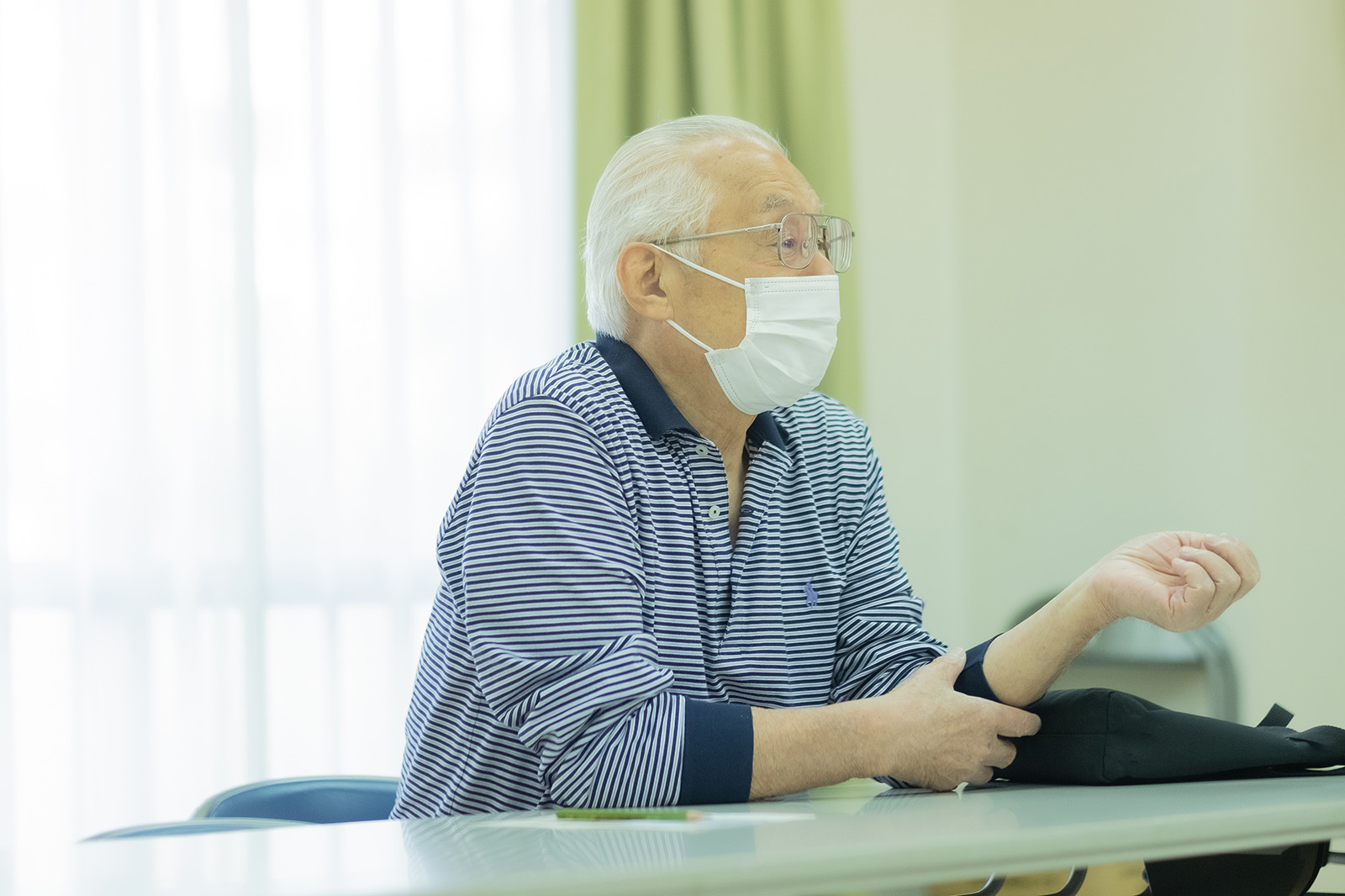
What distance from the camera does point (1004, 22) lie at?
2.68 meters

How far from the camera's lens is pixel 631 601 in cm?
115

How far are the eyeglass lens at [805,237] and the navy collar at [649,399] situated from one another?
20 cm

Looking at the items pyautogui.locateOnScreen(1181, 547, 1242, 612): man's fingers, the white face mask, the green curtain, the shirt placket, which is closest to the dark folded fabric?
pyautogui.locateOnScreen(1181, 547, 1242, 612): man's fingers

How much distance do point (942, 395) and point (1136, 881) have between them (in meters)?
1.32

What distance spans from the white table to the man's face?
65cm

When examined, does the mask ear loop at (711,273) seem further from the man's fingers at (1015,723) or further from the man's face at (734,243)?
the man's fingers at (1015,723)

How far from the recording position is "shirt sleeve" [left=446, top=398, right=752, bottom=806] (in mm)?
1039

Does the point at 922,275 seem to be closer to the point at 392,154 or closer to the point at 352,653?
the point at 392,154

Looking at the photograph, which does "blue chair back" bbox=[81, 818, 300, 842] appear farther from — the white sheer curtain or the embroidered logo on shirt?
the white sheer curtain

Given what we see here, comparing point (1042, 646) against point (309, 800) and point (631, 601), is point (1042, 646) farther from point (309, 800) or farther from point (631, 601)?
point (309, 800)

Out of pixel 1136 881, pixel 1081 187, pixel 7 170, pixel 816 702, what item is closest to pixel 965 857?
pixel 816 702

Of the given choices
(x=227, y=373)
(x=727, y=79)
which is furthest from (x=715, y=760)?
(x=727, y=79)

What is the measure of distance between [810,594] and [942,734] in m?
0.33

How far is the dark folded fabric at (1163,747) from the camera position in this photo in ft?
3.30
